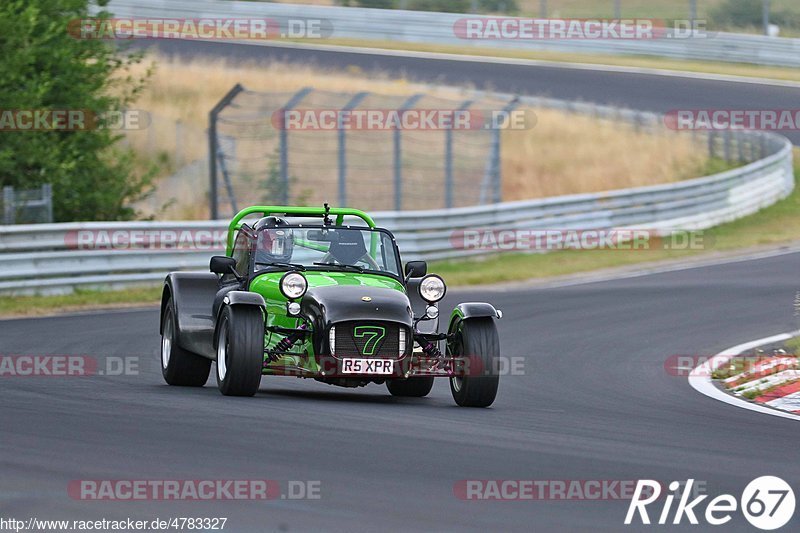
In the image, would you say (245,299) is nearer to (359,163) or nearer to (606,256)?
(606,256)

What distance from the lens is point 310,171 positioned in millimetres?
29953

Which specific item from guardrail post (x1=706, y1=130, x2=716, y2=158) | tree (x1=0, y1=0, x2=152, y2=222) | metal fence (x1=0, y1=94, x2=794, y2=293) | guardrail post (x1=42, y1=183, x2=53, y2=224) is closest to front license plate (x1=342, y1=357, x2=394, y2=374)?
metal fence (x1=0, y1=94, x2=794, y2=293)

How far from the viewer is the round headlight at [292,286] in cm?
1066

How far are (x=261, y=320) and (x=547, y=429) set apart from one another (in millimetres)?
2423

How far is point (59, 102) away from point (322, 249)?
1097cm

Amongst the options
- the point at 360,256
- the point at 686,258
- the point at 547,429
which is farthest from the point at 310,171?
the point at 547,429

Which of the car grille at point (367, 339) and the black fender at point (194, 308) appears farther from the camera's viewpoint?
the black fender at point (194, 308)

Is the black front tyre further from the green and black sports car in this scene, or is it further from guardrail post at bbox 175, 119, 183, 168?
guardrail post at bbox 175, 119, 183, 168

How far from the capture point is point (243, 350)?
1021 centimetres

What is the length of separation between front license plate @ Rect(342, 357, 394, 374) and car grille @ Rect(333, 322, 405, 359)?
79 mm

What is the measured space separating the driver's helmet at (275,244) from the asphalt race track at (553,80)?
24.5 metres

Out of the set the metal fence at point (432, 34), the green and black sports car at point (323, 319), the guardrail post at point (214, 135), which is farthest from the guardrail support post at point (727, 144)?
the green and black sports car at point (323, 319)

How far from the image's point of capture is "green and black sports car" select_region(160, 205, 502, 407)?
10.4m

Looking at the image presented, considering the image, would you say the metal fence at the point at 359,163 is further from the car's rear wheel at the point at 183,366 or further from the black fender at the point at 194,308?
the car's rear wheel at the point at 183,366
